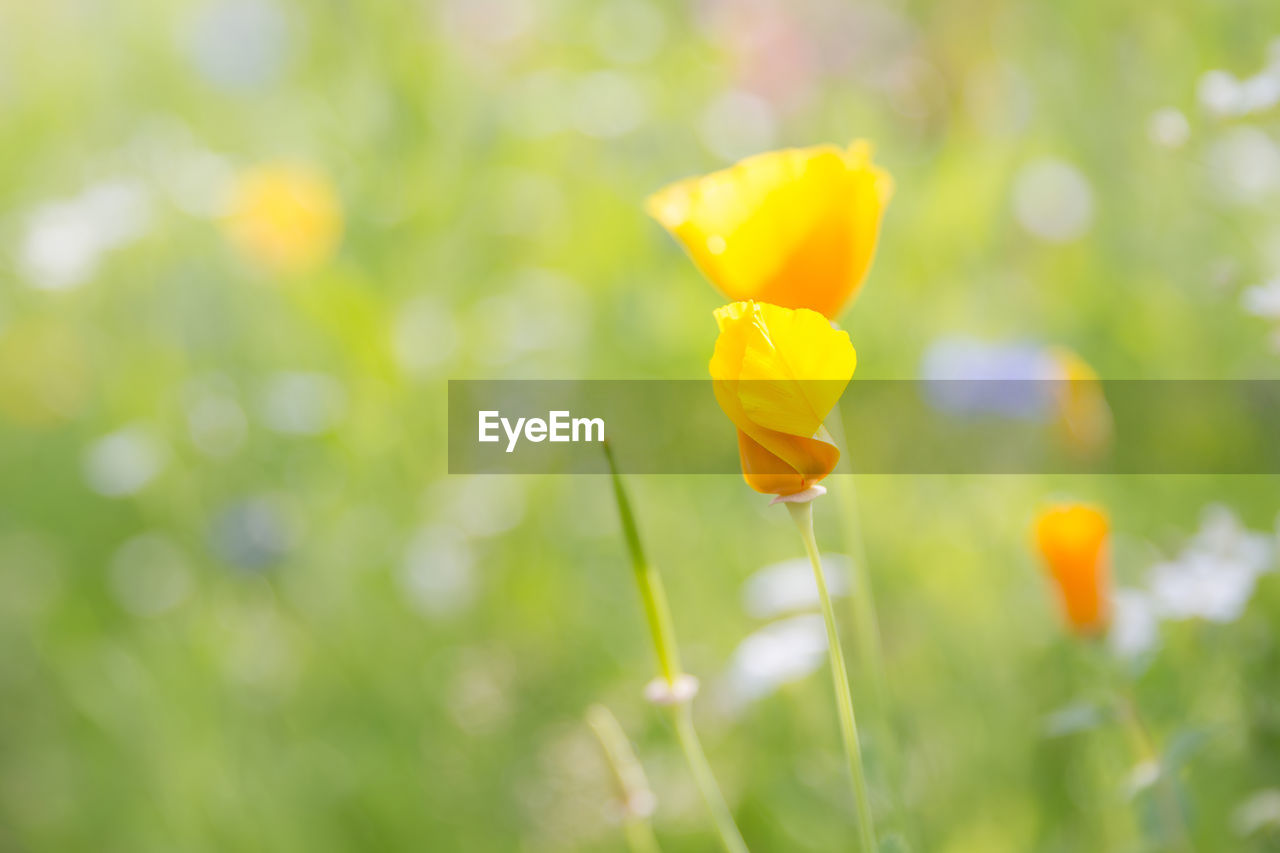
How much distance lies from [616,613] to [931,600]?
1.06 ft

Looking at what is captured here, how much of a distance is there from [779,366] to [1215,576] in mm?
357

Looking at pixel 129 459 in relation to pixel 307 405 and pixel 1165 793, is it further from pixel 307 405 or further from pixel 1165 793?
pixel 1165 793

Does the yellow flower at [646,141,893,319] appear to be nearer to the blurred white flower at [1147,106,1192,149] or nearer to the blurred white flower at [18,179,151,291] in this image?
the blurred white flower at [1147,106,1192,149]

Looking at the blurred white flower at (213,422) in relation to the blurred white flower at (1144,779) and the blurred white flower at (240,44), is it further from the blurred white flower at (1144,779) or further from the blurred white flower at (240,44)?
the blurred white flower at (1144,779)

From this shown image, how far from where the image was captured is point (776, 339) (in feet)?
1.12

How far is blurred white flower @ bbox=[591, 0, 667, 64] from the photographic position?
1.60 m

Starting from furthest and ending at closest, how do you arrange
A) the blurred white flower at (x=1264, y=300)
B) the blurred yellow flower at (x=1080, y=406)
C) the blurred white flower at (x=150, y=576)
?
the blurred white flower at (x=150, y=576)
the blurred yellow flower at (x=1080, y=406)
the blurred white flower at (x=1264, y=300)

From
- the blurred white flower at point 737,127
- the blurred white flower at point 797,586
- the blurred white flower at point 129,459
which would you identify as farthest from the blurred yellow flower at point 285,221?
the blurred white flower at point 797,586

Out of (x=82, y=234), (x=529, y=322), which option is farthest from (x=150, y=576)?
(x=529, y=322)

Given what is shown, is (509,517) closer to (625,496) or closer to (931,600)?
(931,600)

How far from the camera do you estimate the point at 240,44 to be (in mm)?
1811

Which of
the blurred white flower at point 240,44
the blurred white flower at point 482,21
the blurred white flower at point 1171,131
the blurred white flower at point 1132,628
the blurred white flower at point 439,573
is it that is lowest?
the blurred white flower at point 1132,628

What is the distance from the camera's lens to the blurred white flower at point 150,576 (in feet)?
3.84

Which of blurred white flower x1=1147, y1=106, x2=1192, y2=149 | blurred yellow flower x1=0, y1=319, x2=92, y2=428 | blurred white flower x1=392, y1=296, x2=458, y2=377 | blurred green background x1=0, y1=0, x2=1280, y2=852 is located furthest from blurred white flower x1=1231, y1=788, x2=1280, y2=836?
blurred yellow flower x1=0, y1=319, x2=92, y2=428
